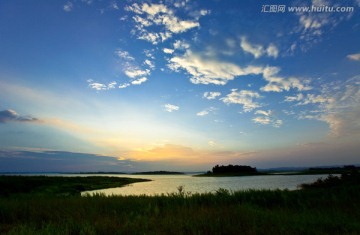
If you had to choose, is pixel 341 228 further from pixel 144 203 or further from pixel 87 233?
pixel 144 203

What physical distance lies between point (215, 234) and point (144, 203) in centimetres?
717

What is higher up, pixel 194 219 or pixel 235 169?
pixel 235 169

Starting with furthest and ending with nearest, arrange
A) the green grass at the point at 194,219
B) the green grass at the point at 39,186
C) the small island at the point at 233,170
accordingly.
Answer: the small island at the point at 233,170 → the green grass at the point at 39,186 → the green grass at the point at 194,219

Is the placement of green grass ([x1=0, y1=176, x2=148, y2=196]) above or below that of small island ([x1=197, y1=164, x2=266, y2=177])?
below

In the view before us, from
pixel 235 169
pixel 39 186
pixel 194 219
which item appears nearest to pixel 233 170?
pixel 235 169

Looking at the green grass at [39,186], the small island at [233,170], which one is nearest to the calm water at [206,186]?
the green grass at [39,186]

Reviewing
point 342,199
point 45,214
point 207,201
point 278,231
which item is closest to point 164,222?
point 278,231

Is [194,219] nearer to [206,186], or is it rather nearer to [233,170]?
[206,186]

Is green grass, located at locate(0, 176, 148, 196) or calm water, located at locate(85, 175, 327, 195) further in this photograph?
calm water, located at locate(85, 175, 327, 195)

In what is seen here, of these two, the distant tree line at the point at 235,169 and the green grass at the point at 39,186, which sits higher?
the distant tree line at the point at 235,169

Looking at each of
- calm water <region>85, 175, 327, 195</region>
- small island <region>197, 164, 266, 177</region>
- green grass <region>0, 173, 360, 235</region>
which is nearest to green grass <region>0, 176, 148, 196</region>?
calm water <region>85, 175, 327, 195</region>

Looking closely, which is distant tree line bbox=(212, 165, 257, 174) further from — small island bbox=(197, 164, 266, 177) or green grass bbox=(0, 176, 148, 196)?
green grass bbox=(0, 176, 148, 196)

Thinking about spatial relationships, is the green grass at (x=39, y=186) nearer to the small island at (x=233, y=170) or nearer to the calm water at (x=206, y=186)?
the calm water at (x=206, y=186)

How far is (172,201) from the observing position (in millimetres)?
14586
